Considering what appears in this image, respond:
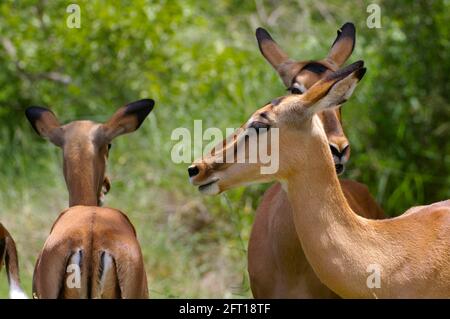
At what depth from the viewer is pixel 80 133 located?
7055 millimetres

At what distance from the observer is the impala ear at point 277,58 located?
7.33 m

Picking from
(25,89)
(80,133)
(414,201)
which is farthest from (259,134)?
Result: (25,89)

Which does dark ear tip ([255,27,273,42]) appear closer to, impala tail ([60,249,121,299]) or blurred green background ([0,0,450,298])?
blurred green background ([0,0,450,298])

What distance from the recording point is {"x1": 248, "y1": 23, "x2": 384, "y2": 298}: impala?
661 cm

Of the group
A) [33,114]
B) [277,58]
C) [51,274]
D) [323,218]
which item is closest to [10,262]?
[51,274]

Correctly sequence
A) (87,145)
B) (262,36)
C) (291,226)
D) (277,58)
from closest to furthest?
(291,226) → (87,145) → (277,58) → (262,36)

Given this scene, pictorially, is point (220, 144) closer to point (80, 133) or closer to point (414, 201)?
point (80, 133)

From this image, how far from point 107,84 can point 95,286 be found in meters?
6.43

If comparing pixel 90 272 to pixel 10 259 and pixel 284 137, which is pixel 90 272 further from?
pixel 284 137

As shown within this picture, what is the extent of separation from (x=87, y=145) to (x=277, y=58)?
1.52 metres

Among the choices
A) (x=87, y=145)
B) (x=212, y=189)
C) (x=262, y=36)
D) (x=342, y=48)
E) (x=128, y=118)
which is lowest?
(x=212, y=189)

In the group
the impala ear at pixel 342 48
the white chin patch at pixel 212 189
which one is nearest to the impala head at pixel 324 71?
the impala ear at pixel 342 48

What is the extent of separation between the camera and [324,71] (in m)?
7.05

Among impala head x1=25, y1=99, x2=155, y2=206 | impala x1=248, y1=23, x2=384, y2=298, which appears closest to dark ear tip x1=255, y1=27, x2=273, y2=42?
impala x1=248, y1=23, x2=384, y2=298
